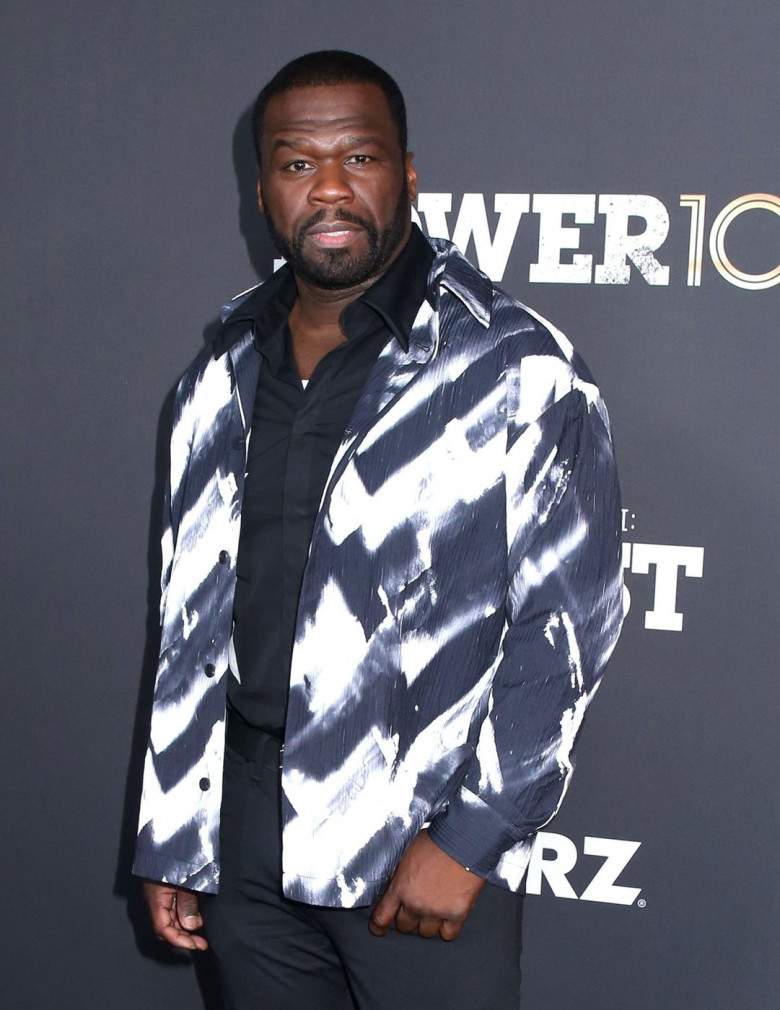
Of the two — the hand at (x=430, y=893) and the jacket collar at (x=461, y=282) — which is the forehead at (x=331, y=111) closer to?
the jacket collar at (x=461, y=282)

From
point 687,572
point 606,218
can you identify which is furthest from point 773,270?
point 687,572

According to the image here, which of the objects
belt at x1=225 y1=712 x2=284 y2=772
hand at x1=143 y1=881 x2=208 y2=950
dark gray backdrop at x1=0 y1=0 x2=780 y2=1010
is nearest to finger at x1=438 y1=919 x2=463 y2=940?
belt at x1=225 y1=712 x2=284 y2=772

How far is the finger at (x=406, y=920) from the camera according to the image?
121 cm

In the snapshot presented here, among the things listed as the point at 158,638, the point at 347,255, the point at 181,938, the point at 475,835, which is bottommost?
the point at 181,938

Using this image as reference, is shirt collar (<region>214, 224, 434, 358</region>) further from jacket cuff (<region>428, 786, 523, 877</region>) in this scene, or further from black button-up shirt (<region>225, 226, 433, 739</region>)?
jacket cuff (<region>428, 786, 523, 877</region>)

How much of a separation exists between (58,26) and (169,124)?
28 cm

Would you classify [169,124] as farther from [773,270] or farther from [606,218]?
[773,270]

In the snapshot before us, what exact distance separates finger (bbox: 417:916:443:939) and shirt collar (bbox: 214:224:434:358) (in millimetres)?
641

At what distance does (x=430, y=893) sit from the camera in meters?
1.19

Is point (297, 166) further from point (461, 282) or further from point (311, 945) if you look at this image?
point (311, 945)

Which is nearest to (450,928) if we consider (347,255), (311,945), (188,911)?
(311,945)

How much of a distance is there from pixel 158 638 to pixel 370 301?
98 cm

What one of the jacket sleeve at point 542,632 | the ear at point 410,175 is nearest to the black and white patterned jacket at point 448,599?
the jacket sleeve at point 542,632

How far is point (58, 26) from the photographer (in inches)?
79.0
